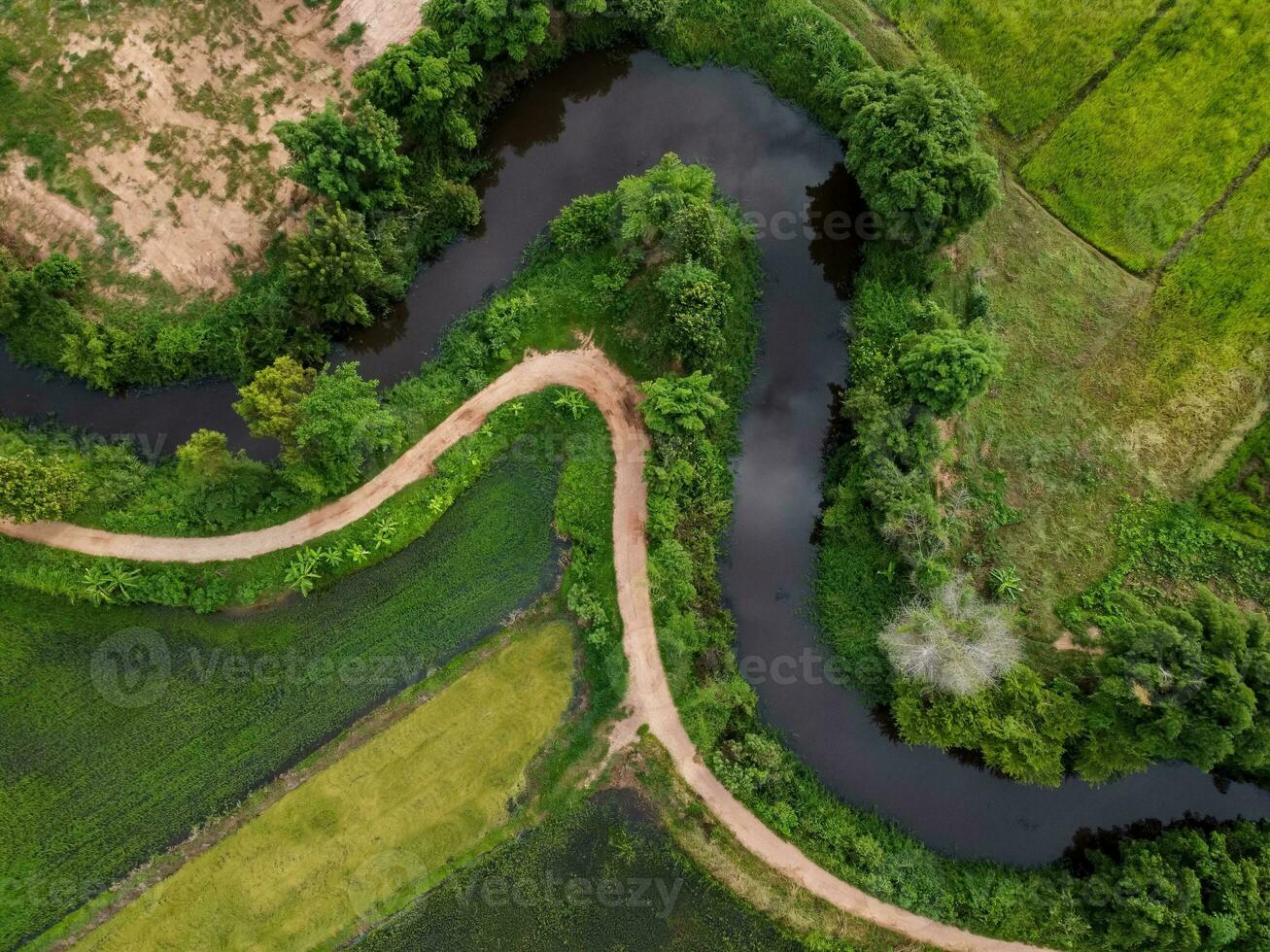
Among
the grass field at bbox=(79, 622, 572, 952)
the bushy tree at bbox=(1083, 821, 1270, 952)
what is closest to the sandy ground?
the grass field at bbox=(79, 622, 572, 952)

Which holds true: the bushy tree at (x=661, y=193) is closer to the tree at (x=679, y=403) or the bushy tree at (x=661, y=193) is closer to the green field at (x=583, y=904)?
the tree at (x=679, y=403)

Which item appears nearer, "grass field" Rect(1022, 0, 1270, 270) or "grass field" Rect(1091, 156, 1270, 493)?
"grass field" Rect(1091, 156, 1270, 493)

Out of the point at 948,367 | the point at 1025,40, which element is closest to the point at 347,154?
the point at 948,367

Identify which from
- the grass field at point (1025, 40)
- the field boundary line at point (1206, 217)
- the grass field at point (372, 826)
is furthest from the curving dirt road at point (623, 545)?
the field boundary line at point (1206, 217)

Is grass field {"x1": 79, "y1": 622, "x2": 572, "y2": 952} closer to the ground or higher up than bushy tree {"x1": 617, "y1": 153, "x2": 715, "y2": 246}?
closer to the ground

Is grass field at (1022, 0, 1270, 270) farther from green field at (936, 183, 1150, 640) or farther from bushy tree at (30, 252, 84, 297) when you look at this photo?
bushy tree at (30, 252, 84, 297)

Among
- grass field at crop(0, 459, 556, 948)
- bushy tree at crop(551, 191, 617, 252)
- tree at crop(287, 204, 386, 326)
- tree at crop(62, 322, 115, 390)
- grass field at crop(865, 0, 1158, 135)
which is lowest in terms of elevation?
grass field at crop(0, 459, 556, 948)

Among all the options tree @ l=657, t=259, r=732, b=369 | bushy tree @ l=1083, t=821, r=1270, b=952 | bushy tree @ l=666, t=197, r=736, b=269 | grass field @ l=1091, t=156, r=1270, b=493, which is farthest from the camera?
grass field @ l=1091, t=156, r=1270, b=493
